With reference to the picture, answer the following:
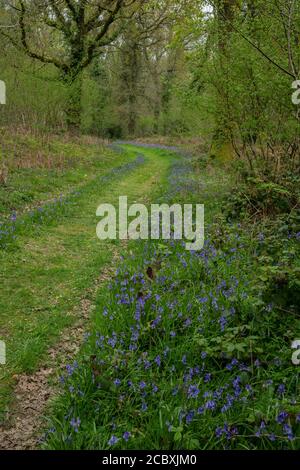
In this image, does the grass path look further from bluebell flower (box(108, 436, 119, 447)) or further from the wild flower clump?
bluebell flower (box(108, 436, 119, 447))

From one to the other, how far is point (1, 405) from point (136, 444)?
1.41 meters

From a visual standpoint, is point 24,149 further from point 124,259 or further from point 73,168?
point 124,259

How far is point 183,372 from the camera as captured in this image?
150 inches

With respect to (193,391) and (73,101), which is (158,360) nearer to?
(193,391)

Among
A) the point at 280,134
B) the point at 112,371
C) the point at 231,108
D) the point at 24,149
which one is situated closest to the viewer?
the point at 112,371

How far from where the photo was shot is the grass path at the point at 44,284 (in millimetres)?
4434

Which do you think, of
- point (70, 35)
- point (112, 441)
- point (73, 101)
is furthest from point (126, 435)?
point (70, 35)

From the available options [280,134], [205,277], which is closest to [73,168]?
[280,134]

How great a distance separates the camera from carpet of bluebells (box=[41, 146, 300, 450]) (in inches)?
120

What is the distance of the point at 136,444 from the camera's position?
302 cm

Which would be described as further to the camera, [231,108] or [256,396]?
[231,108]

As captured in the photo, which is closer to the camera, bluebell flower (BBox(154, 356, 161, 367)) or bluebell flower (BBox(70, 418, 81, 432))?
bluebell flower (BBox(70, 418, 81, 432))

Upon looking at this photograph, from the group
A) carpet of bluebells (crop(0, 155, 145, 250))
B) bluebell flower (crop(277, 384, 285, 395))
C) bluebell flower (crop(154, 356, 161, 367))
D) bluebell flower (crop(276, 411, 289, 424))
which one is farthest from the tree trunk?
bluebell flower (crop(276, 411, 289, 424))

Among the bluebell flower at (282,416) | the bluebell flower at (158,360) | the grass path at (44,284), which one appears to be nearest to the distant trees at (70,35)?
the grass path at (44,284)
